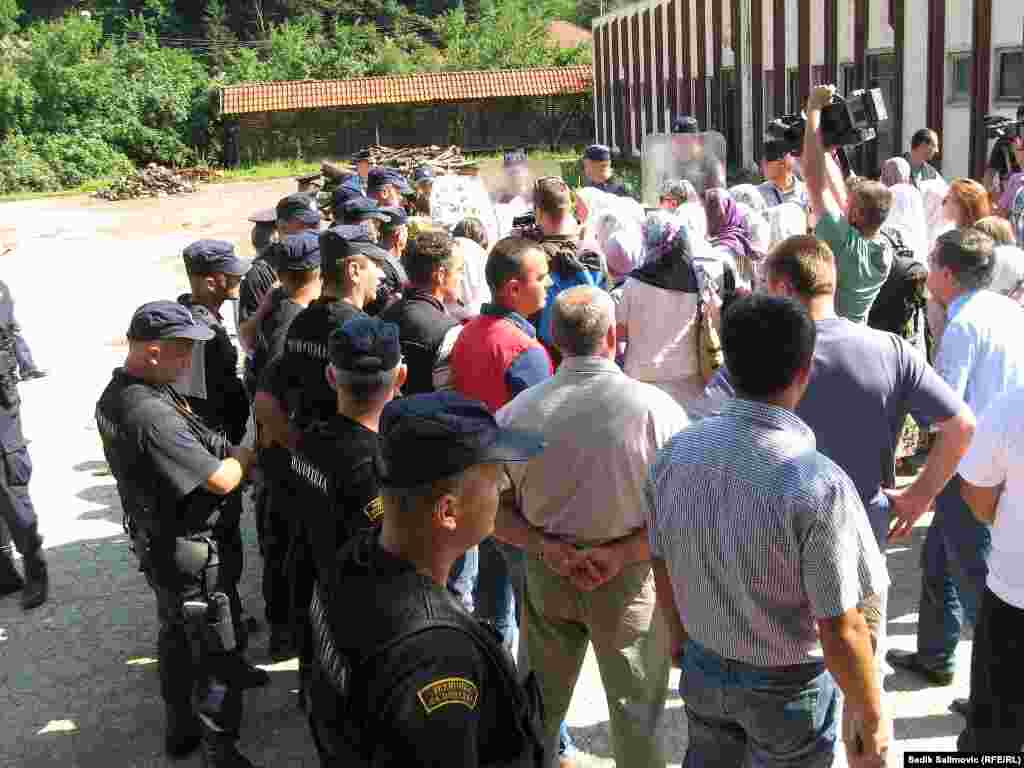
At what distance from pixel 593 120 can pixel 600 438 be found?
1650 inches

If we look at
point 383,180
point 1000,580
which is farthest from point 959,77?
point 1000,580

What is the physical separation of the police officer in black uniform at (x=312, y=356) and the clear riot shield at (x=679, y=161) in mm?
5912

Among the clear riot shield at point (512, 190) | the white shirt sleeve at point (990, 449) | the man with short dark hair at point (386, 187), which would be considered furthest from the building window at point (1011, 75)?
the white shirt sleeve at point (990, 449)

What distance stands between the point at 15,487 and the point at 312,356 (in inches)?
99.2

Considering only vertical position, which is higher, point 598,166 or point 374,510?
point 598,166

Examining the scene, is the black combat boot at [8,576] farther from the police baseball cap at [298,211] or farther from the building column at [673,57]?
the building column at [673,57]

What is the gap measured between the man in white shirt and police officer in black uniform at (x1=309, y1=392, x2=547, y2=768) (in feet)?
5.07

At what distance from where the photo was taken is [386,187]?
875 cm

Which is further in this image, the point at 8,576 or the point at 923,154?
the point at 923,154

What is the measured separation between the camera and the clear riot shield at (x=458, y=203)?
827 centimetres

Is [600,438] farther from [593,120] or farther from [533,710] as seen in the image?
[593,120]

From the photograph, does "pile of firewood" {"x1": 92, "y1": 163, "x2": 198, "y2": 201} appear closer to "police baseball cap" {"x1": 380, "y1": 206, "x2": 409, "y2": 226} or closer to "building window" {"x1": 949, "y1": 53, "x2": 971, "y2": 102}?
"building window" {"x1": 949, "y1": 53, "x2": 971, "y2": 102}

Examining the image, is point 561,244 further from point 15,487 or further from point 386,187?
point 386,187

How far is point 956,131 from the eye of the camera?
45.4 ft
